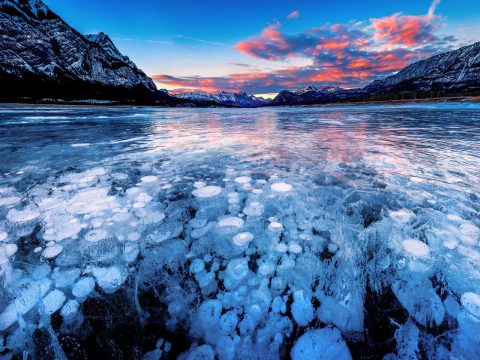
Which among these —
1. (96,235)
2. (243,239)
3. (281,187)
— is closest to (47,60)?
(96,235)

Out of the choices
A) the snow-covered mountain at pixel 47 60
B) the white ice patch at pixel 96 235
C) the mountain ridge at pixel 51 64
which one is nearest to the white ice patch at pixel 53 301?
the white ice patch at pixel 96 235


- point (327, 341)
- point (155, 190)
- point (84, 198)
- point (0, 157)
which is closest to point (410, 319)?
point (327, 341)

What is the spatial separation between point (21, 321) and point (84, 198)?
1744 mm

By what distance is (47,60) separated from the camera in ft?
511

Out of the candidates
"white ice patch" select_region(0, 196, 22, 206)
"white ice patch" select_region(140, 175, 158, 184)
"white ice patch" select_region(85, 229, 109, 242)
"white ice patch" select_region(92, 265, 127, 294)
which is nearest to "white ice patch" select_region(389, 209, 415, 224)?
"white ice patch" select_region(92, 265, 127, 294)

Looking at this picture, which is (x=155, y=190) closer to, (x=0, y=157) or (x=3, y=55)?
(x=0, y=157)

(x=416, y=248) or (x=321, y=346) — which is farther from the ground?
(x=416, y=248)

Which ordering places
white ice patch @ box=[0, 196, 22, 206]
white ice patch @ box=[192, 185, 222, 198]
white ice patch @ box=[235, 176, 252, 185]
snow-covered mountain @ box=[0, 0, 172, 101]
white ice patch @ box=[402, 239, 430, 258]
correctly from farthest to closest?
snow-covered mountain @ box=[0, 0, 172, 101], white ice patch @ box=[235, 176, 252, 185], white ice patch @ box=[192, 185, 222, 198], white ice patch @ box=[0, 196, 22, 206], white ice patch @ box=[402, 239, 430, 258]

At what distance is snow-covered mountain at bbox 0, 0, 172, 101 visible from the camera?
132 metres

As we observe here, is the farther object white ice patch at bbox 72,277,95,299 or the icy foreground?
white ice patch at bbox 72,277,95,299

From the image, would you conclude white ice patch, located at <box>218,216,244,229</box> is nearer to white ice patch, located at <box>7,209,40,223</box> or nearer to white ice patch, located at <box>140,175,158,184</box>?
white ice patch, located at <box>140,175,158,184</box>

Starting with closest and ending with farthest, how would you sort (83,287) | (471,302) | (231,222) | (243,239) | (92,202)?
(471,302)
(83,287)
(243,239)
(231,222)
(92,202)

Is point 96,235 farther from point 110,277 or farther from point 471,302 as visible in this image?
point 471,302

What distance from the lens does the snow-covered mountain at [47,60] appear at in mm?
131500
